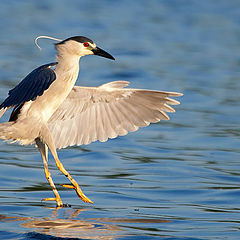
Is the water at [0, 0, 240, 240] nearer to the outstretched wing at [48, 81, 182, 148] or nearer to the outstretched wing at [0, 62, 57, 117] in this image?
the outstretched wing at [48, 81, 182, 148]

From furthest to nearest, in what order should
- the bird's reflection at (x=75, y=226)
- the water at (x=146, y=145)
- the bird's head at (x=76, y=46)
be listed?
1. the bird's head at (x=76, y=46)
2. the water at (x=146, y=145)
3. the bird's reflection at (x=75, y=226)

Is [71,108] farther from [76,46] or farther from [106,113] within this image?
[76,46]

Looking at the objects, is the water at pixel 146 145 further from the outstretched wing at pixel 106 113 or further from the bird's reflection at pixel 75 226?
the outstretched wing at pixel 106 113

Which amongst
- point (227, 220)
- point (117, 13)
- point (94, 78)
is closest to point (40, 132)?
point (227, 220)

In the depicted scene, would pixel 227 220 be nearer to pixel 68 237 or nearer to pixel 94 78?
pixel 68 237

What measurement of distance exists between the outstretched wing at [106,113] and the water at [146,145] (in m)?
0.49

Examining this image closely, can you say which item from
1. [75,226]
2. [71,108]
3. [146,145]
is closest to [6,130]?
[71,108]

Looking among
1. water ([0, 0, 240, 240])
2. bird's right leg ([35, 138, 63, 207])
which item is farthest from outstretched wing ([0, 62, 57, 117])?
water ([0, 0, 240, 240])

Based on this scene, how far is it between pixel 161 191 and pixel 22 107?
167cm

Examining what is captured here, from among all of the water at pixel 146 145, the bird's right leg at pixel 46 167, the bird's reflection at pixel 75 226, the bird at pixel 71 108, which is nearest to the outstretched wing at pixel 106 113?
the bird at pixel 71 108

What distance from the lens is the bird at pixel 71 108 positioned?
7.07m

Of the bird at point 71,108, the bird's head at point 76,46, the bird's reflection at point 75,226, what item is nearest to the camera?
the bird's reflection at point 75,226

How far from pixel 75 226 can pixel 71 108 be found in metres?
1.89

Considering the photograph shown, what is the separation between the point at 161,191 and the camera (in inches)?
Answer: 304
